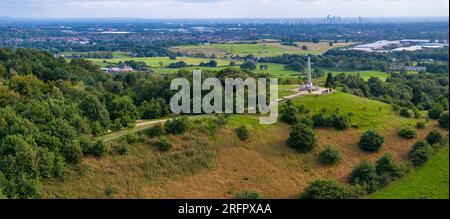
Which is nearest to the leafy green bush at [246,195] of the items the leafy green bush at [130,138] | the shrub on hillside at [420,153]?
the leafy green bush at [130,138]

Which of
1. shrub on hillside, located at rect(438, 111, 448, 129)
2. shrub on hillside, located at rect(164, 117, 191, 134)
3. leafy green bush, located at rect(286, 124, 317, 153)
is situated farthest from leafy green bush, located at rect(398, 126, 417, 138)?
shrub on hillside, located at rect(164, 117, 191, 134)

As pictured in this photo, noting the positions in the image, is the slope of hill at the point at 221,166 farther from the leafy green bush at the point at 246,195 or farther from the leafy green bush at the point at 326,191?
the leafy green bush at the point at 326,191

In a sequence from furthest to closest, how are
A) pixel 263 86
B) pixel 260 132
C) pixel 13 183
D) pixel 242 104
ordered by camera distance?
pixel 263 86 < pixel 242 104 < pixel 260 132 < pixel 13 183

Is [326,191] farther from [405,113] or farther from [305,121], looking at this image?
[405,113]

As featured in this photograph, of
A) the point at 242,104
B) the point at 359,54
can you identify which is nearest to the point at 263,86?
the point at 242,104

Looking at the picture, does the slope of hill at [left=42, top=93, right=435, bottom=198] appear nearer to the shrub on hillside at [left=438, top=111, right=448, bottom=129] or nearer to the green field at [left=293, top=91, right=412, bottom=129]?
the green field at [left=293, top=91, right=412, bottom=129]
